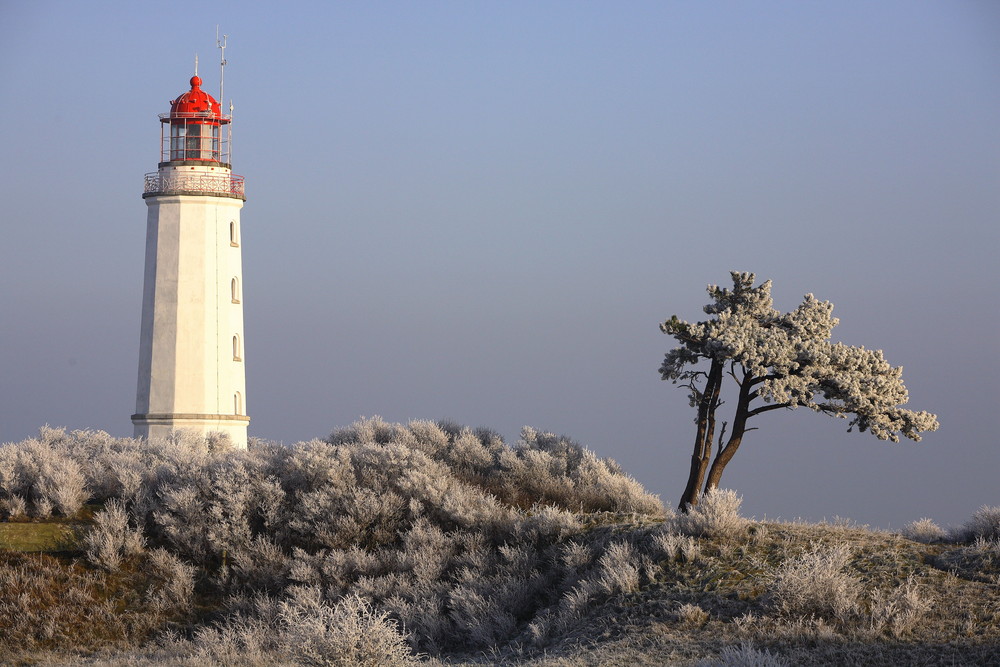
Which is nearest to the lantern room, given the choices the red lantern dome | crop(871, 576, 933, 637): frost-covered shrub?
the red lantern dome

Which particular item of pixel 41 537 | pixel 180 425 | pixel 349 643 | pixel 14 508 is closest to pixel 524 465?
pixel 41 537

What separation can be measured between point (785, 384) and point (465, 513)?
20.5 ft

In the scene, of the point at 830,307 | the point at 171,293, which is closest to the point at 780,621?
the point at 830,307

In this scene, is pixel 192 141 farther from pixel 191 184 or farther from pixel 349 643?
pixel 349 643

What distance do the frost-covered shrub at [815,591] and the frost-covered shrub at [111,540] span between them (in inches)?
420

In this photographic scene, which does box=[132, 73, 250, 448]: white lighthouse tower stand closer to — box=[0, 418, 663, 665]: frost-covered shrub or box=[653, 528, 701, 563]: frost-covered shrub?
box=[0, 418, 663, 665]: frost-covered shrub

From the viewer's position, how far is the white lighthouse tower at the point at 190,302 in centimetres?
3334

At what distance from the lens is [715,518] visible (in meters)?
16.2

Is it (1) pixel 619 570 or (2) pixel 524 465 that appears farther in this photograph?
(2) pixel 524 465

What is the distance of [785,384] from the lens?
67.1ft

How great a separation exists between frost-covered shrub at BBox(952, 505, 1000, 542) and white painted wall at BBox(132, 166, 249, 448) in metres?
22.4

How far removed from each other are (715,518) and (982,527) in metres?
3.63

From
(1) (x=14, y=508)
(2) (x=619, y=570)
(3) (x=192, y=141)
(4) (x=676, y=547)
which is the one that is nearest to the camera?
(2) (x=619, y=570)

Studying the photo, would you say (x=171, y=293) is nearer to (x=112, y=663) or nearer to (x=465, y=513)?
(x=465, y=513)
